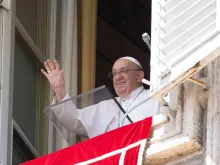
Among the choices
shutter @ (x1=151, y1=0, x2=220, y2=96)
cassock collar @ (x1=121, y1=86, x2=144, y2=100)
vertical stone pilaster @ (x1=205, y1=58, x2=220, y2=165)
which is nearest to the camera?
shutter @ (x1=151, y1=0, x2=220, y2=96)

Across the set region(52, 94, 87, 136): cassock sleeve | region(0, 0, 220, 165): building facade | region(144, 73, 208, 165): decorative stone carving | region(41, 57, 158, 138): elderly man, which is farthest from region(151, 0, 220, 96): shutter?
region(52, 94, 87, 136): cassock sleeve

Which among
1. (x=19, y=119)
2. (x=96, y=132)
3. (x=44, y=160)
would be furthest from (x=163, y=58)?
(x=19, y=119)

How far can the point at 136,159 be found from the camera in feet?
19.9

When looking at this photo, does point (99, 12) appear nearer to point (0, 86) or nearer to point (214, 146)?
point (0, 86)

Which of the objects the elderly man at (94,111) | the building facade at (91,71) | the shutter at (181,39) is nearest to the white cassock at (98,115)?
the elderly man at (94,111)

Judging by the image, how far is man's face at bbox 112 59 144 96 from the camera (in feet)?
24.7

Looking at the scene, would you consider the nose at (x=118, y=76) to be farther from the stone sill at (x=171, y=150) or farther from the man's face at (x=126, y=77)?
the stone sill at (x=171, y=150)

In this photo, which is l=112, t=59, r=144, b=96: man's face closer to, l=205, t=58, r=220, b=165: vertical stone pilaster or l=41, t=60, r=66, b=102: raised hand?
l=41, t=60, r=66, b=102: raised hand

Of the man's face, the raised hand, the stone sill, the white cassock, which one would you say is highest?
the raised hand

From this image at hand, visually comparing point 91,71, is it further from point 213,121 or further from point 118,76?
point 213,121

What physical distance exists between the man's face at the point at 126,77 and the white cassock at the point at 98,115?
0.17 meters

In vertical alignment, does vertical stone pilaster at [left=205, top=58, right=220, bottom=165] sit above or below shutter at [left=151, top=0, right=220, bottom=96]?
below

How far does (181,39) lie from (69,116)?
1538mm

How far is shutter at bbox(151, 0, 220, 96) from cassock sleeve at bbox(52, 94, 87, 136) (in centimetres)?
127
